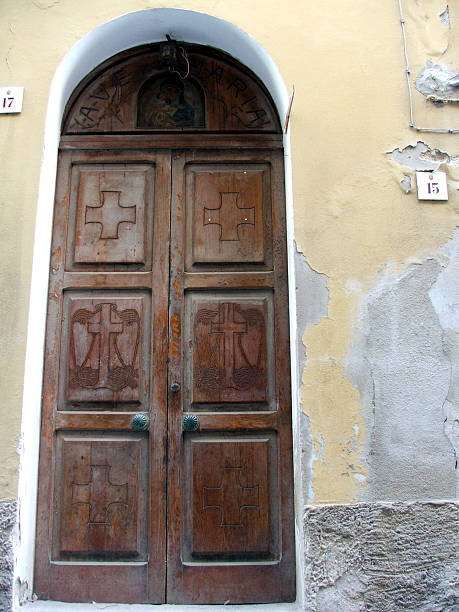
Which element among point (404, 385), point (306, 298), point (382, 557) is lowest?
point (382, 557)

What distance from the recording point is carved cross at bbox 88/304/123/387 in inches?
123

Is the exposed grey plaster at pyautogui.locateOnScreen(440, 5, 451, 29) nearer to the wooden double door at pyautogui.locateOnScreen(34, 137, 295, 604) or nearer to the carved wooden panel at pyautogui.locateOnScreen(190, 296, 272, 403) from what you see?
the wooden double door at pyautogui.locateOnScreen(34, 137, 295, 604)

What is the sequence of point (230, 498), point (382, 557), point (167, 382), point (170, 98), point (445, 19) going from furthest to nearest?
point (170, 98) → point (445, 19) → point (167, 382) → point (230, 498) → point (382, 557)

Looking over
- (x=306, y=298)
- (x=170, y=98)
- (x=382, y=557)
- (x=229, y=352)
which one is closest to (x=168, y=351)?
(x=229, y=352)

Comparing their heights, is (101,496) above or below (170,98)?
below

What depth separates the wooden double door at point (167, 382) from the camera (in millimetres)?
2941

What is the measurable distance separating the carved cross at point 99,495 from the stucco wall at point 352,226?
1.17 ft

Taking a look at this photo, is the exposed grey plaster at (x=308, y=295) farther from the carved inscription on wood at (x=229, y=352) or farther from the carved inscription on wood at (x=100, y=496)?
the carved inscription on wood at (x=100, y=496)

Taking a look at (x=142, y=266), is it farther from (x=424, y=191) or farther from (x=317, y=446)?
(x=424, y=191)

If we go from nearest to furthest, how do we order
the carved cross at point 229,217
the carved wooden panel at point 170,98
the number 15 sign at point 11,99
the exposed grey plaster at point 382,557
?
the exposed grey plaster at point 382,557 → the number 15 sign at point 11,99 → the carved cross at point 229,217 → the carved wooden panel at point 170,98

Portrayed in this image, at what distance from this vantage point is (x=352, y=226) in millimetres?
3041

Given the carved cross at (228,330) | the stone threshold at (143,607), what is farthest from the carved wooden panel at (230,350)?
the stone threshold at (143,607)

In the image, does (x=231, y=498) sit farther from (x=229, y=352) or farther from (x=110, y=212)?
(x=110, y=212)

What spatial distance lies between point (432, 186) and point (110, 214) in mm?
1827
